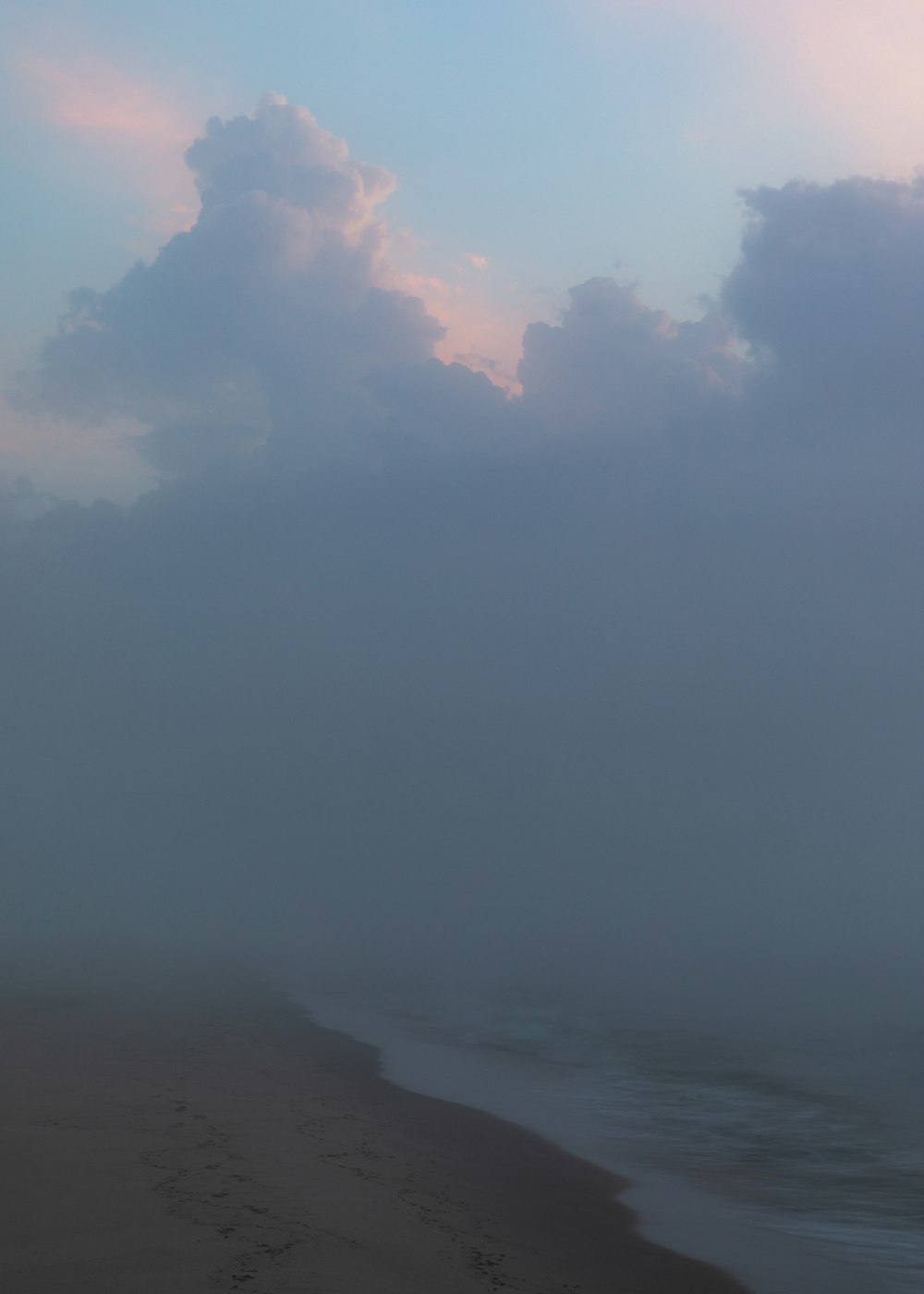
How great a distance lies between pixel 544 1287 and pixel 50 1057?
12113 millimetres

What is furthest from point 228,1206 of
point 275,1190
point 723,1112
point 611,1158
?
point 723,1112

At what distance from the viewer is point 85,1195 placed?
31.2 feet

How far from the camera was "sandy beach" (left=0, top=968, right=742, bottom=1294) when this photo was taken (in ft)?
26.5

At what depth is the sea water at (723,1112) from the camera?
1130cm

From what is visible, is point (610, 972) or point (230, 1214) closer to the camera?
point (230, 1214)

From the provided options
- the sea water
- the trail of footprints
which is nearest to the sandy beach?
the trail of footprints

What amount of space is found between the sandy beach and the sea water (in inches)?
42.7

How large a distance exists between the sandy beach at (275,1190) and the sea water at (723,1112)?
1.08 m

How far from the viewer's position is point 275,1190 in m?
10.4

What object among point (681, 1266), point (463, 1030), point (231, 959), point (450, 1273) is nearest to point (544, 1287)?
point (450, 1273)

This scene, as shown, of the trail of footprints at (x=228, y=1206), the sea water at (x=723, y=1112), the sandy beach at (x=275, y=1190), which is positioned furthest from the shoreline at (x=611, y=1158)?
the trail of footprints at (x=228, y=1206)

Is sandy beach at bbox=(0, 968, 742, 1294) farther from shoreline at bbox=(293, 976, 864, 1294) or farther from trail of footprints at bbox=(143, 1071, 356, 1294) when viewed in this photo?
shoreline at bbox=(293, 976, 864, 1294)

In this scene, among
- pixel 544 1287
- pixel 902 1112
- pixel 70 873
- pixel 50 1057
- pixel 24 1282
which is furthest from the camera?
pixel 70 873

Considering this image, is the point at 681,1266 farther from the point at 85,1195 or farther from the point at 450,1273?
the point at 85,1195
